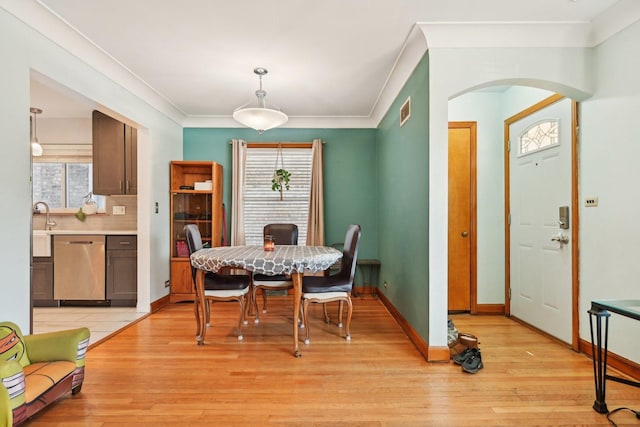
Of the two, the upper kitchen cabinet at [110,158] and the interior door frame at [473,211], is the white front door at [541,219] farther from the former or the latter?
the upper kitchen cabinet at [110,158]

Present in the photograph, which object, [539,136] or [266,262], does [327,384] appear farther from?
[539,136]

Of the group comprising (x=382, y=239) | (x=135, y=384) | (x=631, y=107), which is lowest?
(x=135, y=384)

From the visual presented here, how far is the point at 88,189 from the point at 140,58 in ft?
8.73

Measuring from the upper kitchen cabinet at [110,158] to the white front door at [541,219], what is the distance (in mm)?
4671

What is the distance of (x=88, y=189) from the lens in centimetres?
477

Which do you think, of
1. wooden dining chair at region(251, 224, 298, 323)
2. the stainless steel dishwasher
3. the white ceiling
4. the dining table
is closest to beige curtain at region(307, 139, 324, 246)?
Answer: wooden dining chair at region(251, 224, 298, 323)

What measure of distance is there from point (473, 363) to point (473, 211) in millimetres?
1923

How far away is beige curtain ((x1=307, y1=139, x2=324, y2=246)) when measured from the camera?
4.82 m

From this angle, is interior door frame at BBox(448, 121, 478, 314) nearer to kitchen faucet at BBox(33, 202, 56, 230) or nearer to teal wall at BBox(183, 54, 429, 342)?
teal wall at BBox(183, 54, 429, 342)

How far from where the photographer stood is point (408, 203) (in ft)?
10.4

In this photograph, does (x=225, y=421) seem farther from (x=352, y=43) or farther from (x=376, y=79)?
(x=376, y=79)

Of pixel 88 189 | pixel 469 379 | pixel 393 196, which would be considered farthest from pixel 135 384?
pixel 88 189

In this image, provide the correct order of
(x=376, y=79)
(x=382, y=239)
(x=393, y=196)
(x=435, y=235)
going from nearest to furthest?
(x=435, y=235) → (x=376, y=79) → (x=393, y=196) → (x=382, y=239)

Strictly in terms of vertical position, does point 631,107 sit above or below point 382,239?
above
